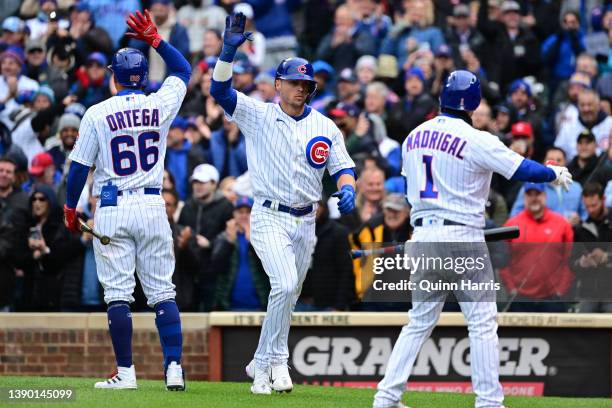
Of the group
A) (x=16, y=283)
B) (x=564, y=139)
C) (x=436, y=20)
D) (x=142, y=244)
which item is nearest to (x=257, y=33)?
(x=436, y=20)

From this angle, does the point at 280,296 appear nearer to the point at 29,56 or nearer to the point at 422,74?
the point at 422,74

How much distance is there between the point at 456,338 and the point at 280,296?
3409mm

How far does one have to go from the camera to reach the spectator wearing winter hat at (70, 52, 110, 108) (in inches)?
648

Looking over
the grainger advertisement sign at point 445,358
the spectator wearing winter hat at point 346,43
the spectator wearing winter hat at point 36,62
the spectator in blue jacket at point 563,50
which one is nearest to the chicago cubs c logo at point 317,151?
the grainger advertisement sign at point 445,358

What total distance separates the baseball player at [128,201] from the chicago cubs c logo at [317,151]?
987 mm

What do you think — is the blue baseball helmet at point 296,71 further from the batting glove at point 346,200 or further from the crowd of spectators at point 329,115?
the batting glove at point 346,200

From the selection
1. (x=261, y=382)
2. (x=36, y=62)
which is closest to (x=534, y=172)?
(x=261, y=382)

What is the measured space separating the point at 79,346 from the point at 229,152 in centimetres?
350

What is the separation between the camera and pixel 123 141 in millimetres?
9109

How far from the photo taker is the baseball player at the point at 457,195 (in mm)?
8117

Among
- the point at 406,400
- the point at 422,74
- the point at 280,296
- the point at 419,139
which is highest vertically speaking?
the point at 422,74

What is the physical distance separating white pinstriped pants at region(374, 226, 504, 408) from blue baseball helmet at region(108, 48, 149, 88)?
7.49 ft

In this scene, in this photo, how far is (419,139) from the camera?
8.34m

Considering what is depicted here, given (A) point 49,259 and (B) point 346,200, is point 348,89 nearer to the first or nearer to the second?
(A) point 49,259
